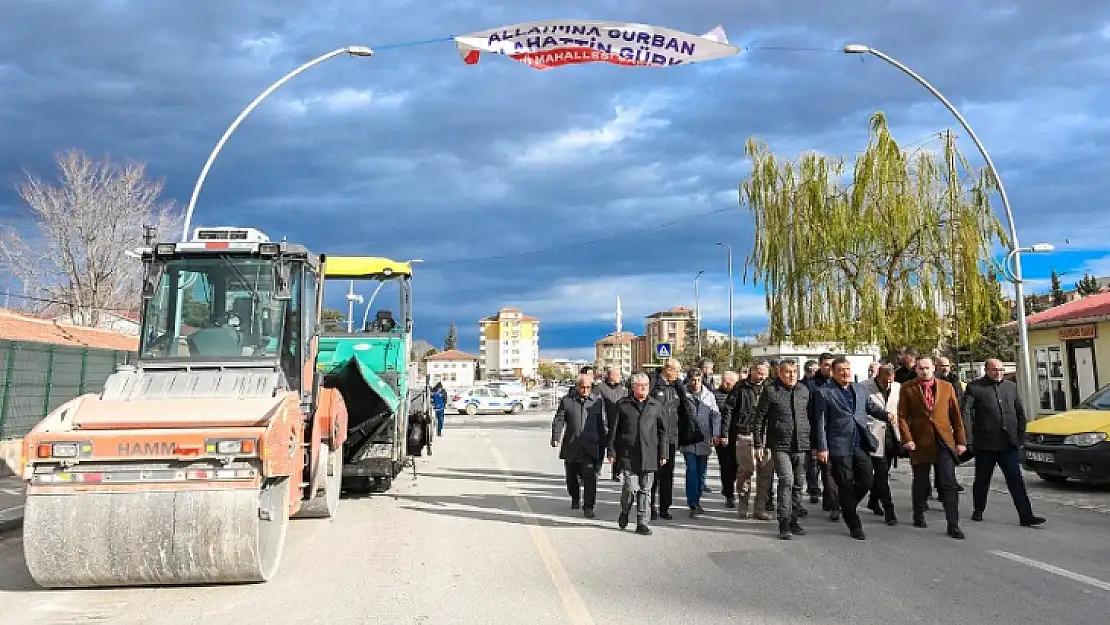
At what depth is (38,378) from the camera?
15625mm

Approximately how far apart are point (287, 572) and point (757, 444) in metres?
5.21

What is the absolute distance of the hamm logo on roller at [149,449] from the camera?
599 centimetres

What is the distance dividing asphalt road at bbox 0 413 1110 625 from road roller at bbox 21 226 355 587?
0.37 metres

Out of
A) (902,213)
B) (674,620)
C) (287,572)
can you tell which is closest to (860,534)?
(674,620)

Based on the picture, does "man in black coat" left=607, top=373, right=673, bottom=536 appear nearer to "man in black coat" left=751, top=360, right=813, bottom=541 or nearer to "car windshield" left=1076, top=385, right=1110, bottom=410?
"man in black coat" left=751, top=360, right=813, bottom=541

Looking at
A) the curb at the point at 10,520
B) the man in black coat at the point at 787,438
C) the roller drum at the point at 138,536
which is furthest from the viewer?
the curb at the point at 10,520

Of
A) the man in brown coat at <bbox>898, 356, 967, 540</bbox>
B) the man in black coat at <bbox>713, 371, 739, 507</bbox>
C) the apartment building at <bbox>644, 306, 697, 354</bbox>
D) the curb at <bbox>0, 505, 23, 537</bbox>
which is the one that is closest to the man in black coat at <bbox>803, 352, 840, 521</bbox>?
the man in brown coat at <bbox>898, 356, 967, 540</bbox>

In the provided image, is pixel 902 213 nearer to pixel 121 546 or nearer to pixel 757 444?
pixel 757 444

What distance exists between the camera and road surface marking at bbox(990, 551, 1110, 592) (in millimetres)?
6504

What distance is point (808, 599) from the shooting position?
20.0 feet

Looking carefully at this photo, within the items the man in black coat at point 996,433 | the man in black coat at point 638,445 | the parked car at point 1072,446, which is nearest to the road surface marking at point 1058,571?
the man in black coat at point 996,433

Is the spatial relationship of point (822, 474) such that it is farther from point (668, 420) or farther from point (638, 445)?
point (638, 445)

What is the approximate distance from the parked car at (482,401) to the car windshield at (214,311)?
115 feet

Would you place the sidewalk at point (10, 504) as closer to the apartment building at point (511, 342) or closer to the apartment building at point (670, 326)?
the apartment building at point (511, 342)
